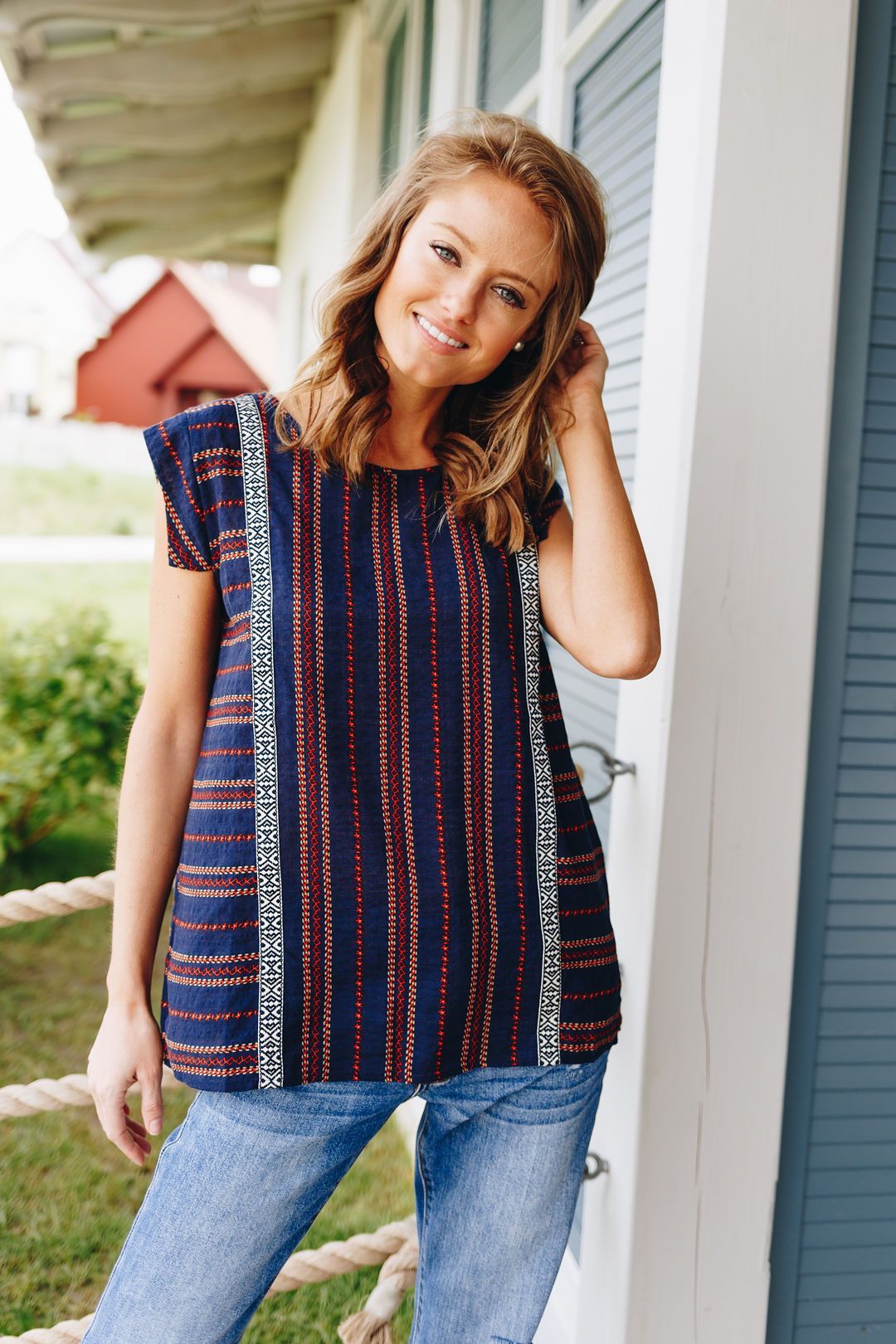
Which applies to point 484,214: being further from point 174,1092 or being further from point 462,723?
point 174,1092

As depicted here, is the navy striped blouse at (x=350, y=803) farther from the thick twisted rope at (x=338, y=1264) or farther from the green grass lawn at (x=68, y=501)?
the green grass lawn at (x=68, y=501)

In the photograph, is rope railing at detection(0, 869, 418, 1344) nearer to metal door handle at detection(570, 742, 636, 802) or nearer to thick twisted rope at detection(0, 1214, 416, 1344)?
thick twisted rope at detection(0, 1214, 416, 1344)

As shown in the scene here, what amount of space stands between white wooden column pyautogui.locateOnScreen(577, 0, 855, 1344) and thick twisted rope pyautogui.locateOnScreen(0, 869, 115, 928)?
72cm

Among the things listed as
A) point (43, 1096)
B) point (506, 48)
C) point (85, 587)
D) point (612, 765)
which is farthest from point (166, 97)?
point (85, 587)

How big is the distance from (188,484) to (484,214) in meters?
0.40

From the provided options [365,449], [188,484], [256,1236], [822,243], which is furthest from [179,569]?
[822,243]

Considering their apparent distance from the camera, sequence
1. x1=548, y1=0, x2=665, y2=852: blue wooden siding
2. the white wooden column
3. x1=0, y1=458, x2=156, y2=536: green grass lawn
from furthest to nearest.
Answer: x1=0, y1=458, x2=156, y2=536: green grass lawn < x1=548, y1=0, x2=665, y2=852: blue wooden siding < the white wooden column

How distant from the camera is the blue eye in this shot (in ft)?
3.72

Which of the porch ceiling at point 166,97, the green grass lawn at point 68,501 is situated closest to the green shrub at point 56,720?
the porch ceiling at point 166,97

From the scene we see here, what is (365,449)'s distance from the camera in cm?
116

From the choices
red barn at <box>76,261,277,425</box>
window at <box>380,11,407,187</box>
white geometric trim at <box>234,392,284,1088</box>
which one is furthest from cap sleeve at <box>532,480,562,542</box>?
red barn at <box>76,261,277,425</box>

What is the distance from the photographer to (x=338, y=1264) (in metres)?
1.71

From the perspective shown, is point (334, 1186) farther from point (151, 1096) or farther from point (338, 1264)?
point (338, 1264)

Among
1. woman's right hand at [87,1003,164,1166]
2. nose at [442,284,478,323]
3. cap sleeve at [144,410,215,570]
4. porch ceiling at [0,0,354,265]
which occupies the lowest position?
woman's right hand at [87,1003,164,1166]
